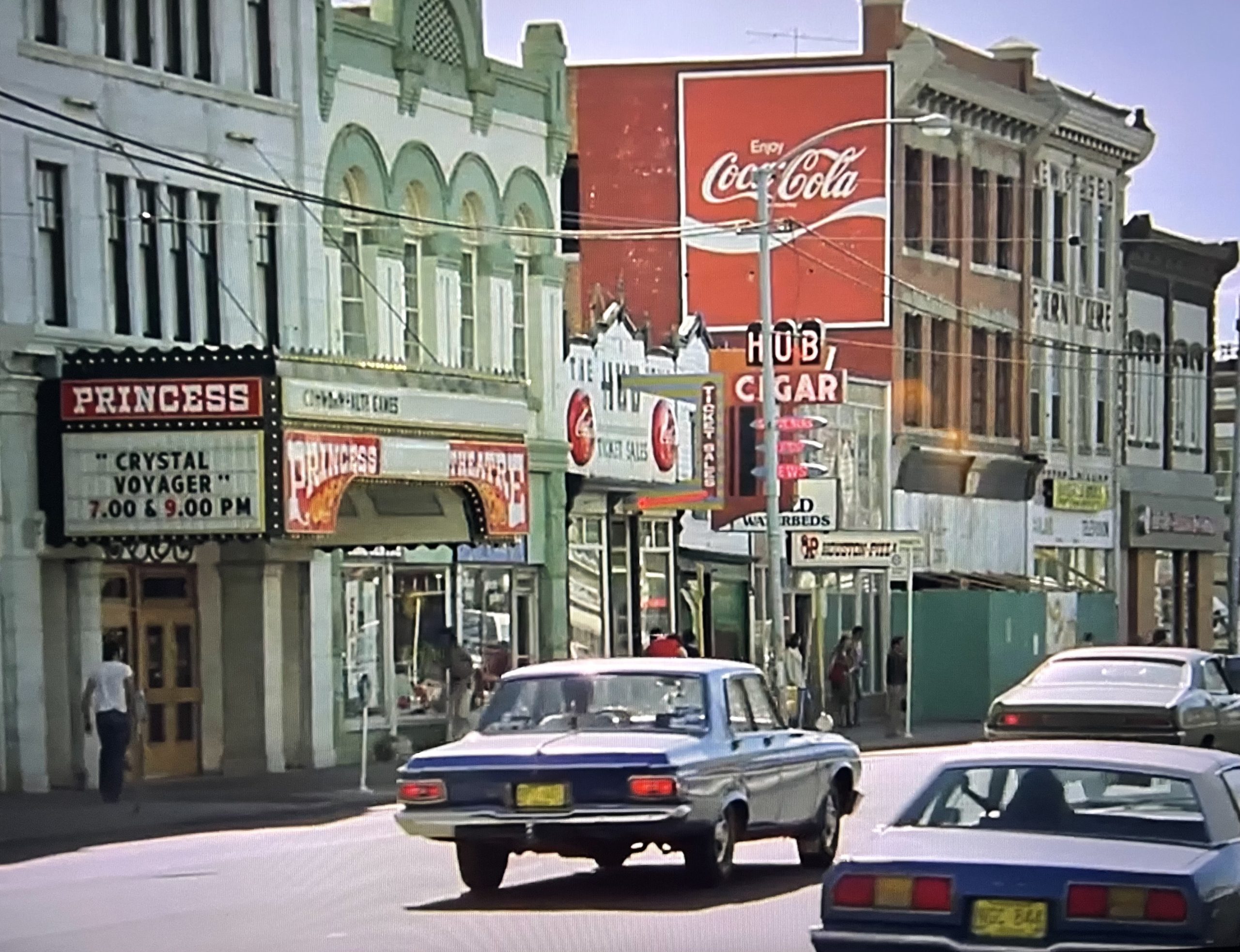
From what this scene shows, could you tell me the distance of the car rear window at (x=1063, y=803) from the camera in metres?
11.7

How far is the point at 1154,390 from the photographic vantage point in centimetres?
6875

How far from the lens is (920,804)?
472 inches

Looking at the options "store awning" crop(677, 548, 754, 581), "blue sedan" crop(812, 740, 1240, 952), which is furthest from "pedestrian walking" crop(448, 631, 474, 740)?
"blue sedan" crop(812, 740, 1240, 952)

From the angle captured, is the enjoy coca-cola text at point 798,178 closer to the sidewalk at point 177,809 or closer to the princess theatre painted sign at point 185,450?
the sidewalk at point 177,809

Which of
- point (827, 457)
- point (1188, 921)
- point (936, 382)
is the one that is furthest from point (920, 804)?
point (936, 382)

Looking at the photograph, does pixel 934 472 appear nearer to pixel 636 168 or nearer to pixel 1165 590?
pixel 636 168

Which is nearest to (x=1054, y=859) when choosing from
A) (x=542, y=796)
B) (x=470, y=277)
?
(x=542, y=796)

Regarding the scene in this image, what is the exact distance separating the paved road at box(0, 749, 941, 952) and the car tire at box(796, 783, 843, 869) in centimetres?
18

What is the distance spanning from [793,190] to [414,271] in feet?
63.8

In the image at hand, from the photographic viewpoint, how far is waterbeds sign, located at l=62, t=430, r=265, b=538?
95.5 ft

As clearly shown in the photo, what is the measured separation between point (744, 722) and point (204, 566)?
1597 cm

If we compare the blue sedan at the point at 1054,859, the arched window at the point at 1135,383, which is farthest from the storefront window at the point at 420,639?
the arched window at the point at 1135,383

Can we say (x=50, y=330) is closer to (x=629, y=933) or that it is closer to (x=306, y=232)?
(x=306, y=232)

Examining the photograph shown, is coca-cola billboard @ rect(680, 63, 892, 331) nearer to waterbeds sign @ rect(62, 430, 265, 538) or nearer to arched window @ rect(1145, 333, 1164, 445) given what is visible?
arched window @ rect(1145, 333, 1164, 445)
